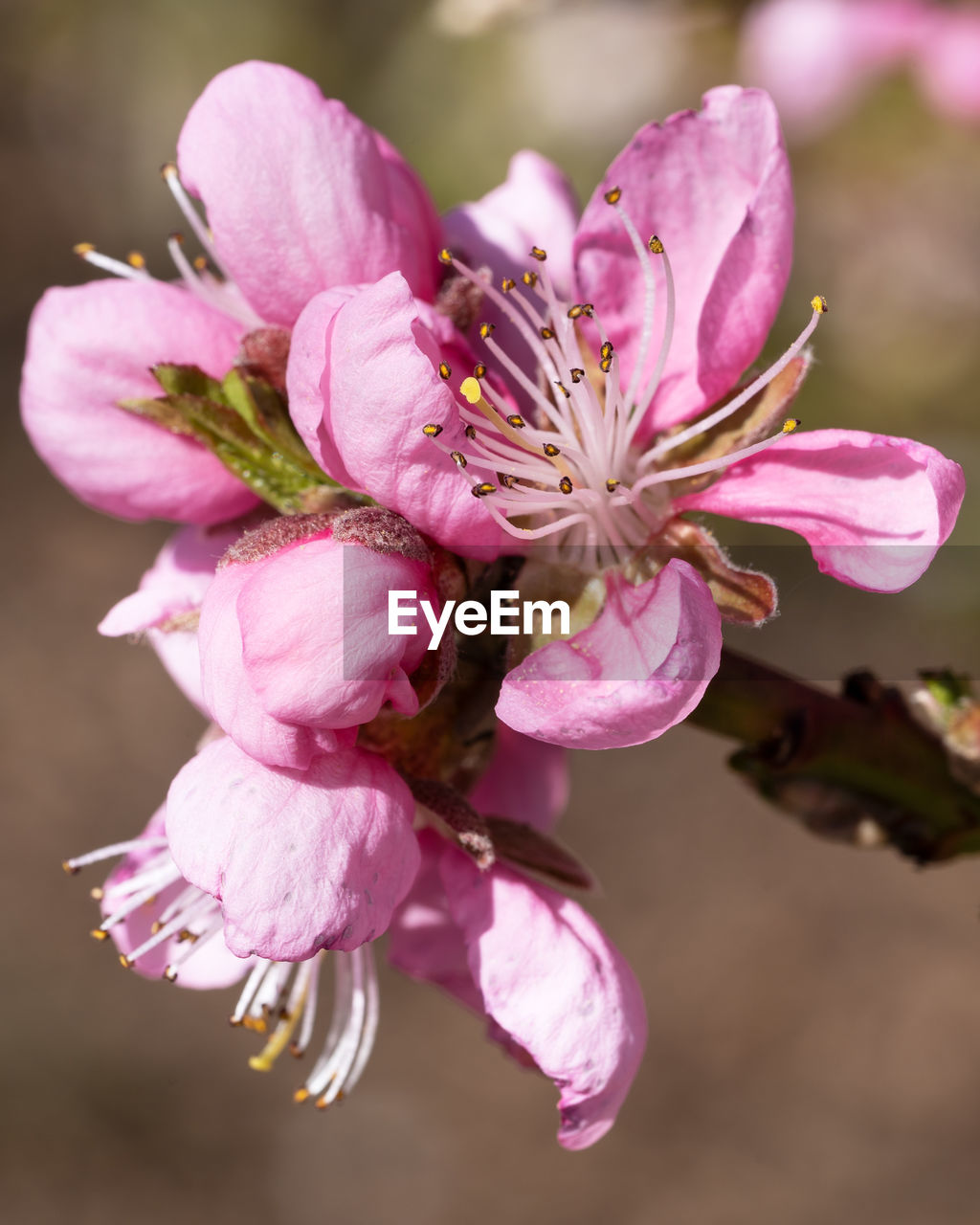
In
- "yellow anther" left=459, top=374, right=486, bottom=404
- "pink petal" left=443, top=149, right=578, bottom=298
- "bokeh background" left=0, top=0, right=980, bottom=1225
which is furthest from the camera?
"bokeh background" left=0, top=0, right=980, bottom=1225

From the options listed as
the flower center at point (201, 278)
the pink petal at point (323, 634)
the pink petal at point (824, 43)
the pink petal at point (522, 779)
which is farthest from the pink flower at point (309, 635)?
the pink petal at point (824, 43)

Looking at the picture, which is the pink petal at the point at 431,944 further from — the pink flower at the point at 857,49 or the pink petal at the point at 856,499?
the pink flower at the point at 857,49

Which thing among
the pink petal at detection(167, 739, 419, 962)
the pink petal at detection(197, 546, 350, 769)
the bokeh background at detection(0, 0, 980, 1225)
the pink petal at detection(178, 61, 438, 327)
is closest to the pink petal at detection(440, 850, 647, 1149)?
the pink petal at detection(167, 739, 419, 962)

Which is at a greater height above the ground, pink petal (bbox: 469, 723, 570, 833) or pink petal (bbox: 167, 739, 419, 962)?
pink petal (bbox: 167, 739, 419, 962)

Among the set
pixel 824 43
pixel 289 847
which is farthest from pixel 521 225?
pixel 824 43

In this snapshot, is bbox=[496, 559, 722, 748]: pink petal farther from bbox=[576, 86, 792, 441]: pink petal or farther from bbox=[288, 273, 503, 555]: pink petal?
bbox=[576, 86, 792, 441]: pink petal

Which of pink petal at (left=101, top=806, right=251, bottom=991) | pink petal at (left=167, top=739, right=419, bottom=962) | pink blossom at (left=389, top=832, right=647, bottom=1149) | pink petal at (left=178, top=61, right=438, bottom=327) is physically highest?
pink petal at (left=178, top=61, right=438, bottom=327)
